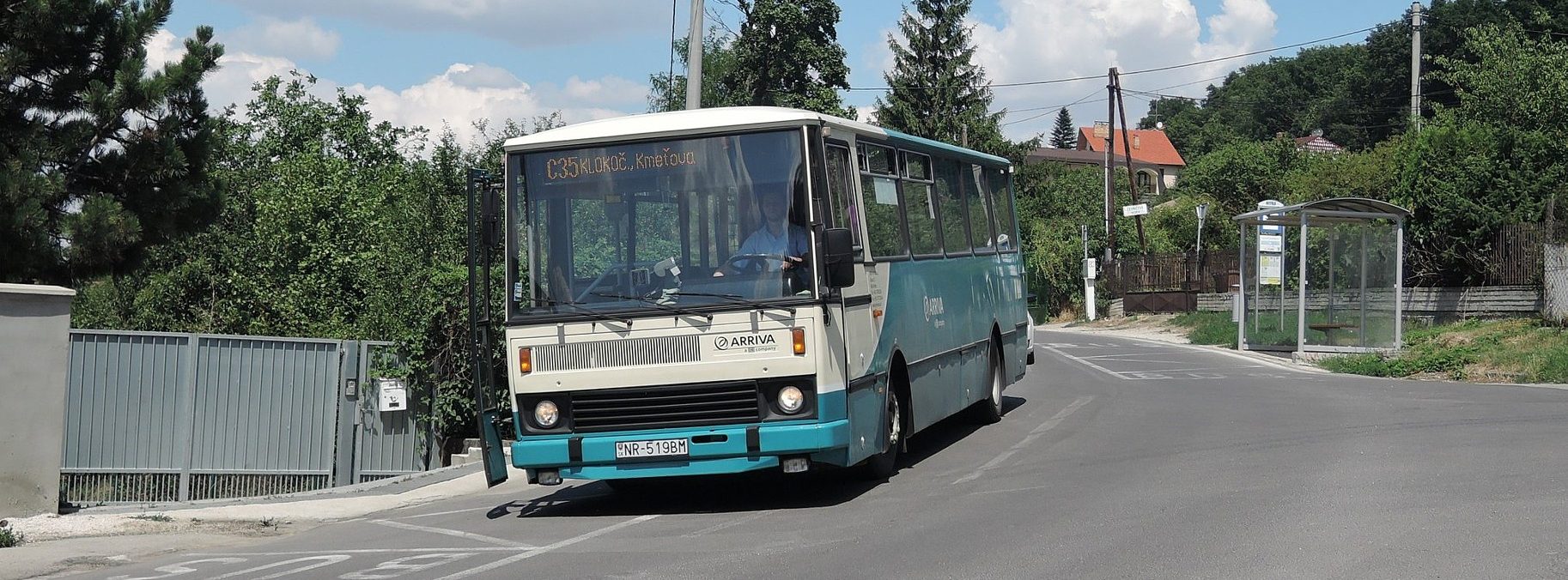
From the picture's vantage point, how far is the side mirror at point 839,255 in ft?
33.7

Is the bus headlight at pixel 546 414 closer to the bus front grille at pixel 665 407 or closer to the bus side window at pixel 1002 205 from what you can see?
the bus front grille at pixel 665 407

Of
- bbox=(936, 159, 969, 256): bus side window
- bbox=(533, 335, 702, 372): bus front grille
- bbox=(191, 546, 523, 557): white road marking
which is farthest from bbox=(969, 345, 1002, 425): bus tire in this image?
bbox=(191, 546, 523, 557): white road marking

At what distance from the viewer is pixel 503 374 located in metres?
18.4

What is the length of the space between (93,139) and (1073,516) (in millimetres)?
13149

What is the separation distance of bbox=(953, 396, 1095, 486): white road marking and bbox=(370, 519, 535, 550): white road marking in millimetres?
3637

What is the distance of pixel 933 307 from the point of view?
45.4 ft

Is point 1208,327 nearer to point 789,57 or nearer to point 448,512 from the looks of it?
point 789,57

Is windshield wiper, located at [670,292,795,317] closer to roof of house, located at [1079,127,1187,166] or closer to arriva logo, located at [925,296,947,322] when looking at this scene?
arriva logo, located at [925,296,947,322]

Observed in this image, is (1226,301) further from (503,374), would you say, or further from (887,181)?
(887,181)

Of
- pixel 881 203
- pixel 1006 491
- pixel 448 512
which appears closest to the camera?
pixel 1006 491

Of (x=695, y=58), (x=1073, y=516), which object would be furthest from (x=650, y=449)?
(x=695, y=58)

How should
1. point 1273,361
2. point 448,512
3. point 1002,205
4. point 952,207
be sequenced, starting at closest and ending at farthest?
1. point 448,512
2. point 952,207
3. point 1002,205
4. point 1273,361

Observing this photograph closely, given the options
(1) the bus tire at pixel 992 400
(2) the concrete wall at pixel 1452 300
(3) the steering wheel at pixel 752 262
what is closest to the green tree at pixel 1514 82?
(2) the concrete wall at pixel 1452 300

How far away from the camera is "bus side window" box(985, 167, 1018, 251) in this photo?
17.5 m
